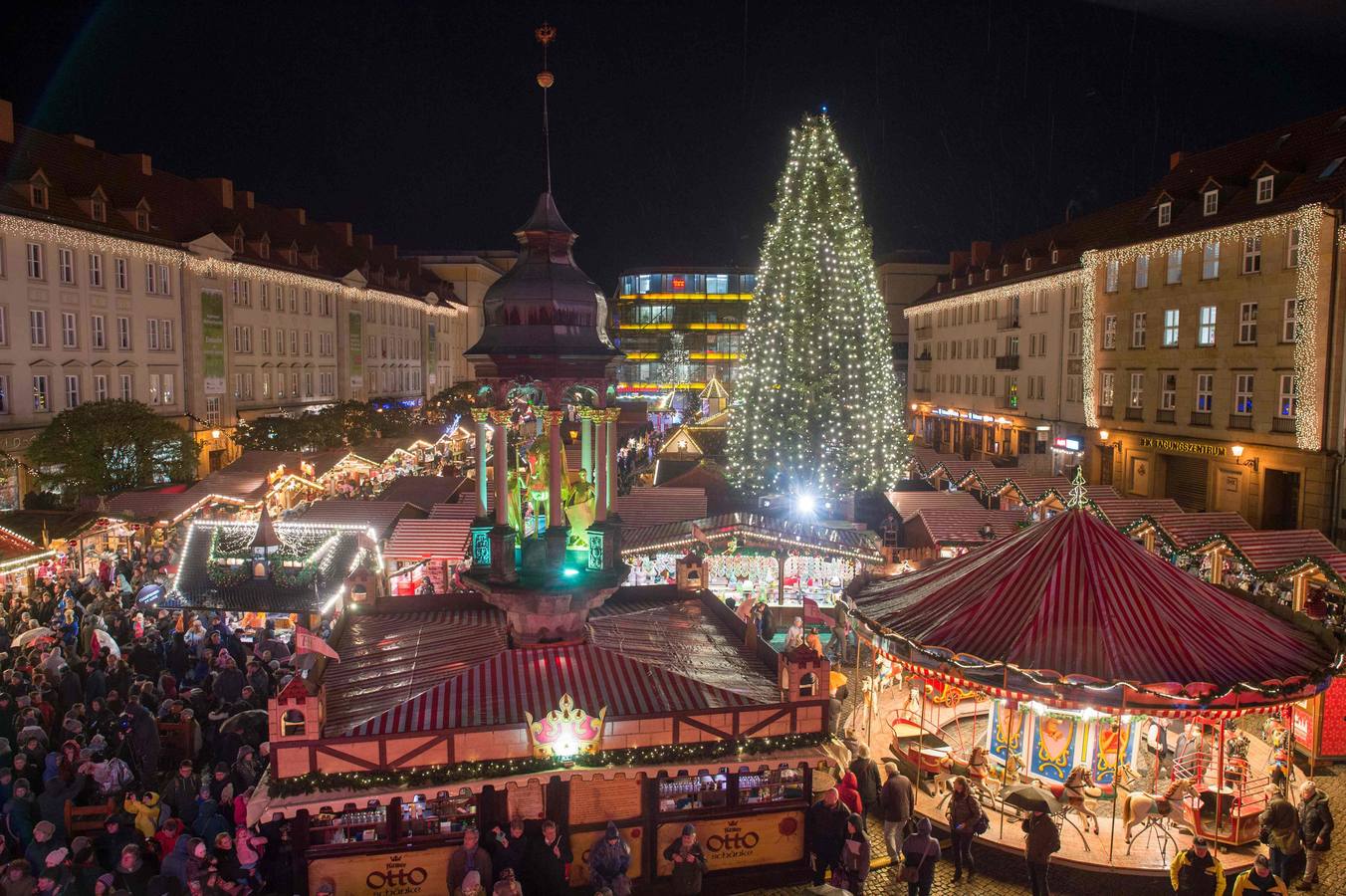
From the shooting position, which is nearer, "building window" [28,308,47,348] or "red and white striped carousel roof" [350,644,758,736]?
"red and white striped carousel roof" [350,644,758,736]

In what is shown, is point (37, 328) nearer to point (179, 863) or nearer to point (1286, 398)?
point (179, 863)

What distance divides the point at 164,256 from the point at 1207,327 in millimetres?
41836

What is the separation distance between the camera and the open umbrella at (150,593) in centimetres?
1906

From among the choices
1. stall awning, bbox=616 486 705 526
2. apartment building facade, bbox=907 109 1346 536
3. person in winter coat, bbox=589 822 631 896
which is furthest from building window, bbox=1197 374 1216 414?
person in winter coat, bbox=589 822 631 896

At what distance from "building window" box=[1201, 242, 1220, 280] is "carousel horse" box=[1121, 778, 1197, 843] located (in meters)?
26.2

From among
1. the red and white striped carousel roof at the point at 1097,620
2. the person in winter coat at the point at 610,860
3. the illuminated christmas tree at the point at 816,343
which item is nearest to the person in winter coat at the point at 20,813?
the person in winter coat at the point at 610,860

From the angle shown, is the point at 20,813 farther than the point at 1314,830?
No

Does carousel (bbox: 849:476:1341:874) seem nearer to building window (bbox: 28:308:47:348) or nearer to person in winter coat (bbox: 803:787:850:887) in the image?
person in winter coat (bbox: 803:787:850:887)

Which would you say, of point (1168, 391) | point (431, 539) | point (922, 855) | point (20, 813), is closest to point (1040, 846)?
point (922, 855)

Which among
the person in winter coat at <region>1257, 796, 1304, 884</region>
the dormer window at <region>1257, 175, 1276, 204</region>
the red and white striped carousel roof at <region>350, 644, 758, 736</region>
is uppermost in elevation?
the dormer window at <region>1257, 175, 1276, 204</region>

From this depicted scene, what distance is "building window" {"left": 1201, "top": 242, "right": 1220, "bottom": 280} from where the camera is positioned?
108 feet

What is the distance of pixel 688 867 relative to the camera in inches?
373

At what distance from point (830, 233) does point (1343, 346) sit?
1537 cm

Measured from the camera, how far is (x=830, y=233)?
3036 centimetres
